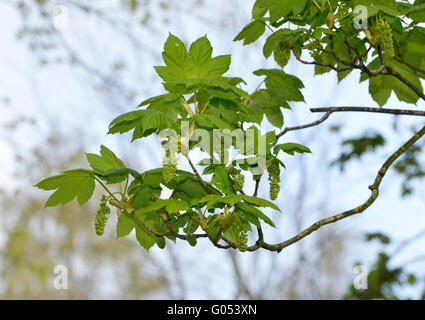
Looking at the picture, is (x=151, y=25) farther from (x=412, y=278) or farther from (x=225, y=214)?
(x=225, y=214)

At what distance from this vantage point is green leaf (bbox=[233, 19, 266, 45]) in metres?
1.53

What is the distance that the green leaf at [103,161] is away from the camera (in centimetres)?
127

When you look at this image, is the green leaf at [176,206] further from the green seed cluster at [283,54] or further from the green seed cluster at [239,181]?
the green seed cluster at [283,54]

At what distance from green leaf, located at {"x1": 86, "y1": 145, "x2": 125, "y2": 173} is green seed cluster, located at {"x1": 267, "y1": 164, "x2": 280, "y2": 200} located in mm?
394

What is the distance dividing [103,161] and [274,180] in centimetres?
44

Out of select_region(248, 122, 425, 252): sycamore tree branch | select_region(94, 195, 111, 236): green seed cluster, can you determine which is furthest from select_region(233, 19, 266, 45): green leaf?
select_region(94, 195, 111, 236): green seed cluster

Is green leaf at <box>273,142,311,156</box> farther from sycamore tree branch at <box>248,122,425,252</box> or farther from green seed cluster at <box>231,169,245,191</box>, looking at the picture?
sycamore tree branch at <box>248,122,425,252</box>

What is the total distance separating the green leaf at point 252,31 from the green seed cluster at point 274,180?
479mm

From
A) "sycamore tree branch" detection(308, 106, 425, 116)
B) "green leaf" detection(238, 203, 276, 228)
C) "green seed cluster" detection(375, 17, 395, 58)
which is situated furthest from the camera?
"sycamore tree branch" detection(308, 106, 425, 116)

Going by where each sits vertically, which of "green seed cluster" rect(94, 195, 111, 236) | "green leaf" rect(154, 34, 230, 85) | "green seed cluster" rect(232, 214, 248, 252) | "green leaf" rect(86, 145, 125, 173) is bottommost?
"green seed cluster" rect(232, 214, 248, 252)

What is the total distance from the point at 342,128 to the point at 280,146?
4118mm

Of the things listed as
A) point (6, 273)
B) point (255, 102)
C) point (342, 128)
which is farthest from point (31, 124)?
point (255, 102)

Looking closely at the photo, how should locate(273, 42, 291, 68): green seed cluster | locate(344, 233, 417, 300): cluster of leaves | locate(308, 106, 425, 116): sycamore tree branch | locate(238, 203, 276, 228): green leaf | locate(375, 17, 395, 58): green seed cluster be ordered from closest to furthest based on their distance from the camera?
1. locate(238, 203, 276, 228): green leaf
2. locate(375, 17, 395, 58): green seed cluster
3. locate(273, 42, 291, 68): green seed cluster
4. locate(308, 106, 425, 116): sycamore tree branch
5. locate(344, 233, 417, 300): cluster of leaves
